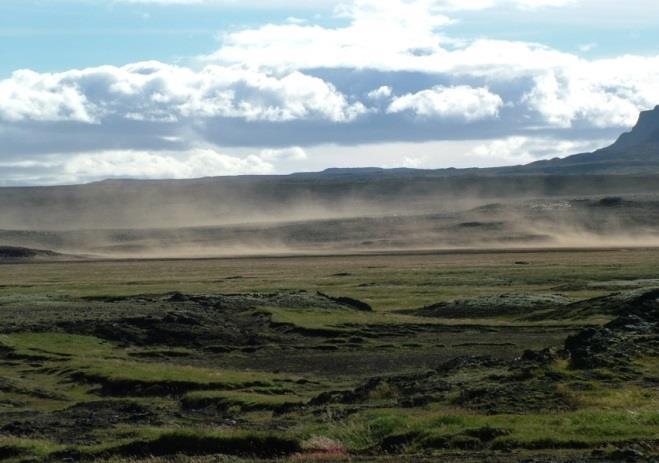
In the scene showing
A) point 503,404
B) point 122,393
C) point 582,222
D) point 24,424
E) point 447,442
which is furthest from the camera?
point 582,222

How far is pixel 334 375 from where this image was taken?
1405 inches

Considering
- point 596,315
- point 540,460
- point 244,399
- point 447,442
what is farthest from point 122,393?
point 596,315

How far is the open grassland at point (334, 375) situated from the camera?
64.2 ft

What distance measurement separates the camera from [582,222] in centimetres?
17212

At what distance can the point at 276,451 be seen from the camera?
19.8 meters

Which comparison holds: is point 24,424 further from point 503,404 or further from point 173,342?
point 173,342

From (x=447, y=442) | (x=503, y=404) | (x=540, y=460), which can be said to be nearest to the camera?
(x=540, y=460)

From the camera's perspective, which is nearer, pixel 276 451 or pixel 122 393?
pixel 276 451

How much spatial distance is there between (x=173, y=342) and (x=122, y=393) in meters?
13.1

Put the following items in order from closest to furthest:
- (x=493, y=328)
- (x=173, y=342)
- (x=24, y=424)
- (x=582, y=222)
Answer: (x=24, y=424) → (x=173, y=342) → (x=493, y=328) → (x=582, y=222)

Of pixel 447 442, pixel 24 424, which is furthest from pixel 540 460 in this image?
pixel 24 424

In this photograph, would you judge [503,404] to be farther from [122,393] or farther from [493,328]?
[493,328]

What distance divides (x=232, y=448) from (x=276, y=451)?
Result: 0.87m

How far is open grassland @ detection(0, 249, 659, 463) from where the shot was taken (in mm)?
19578
